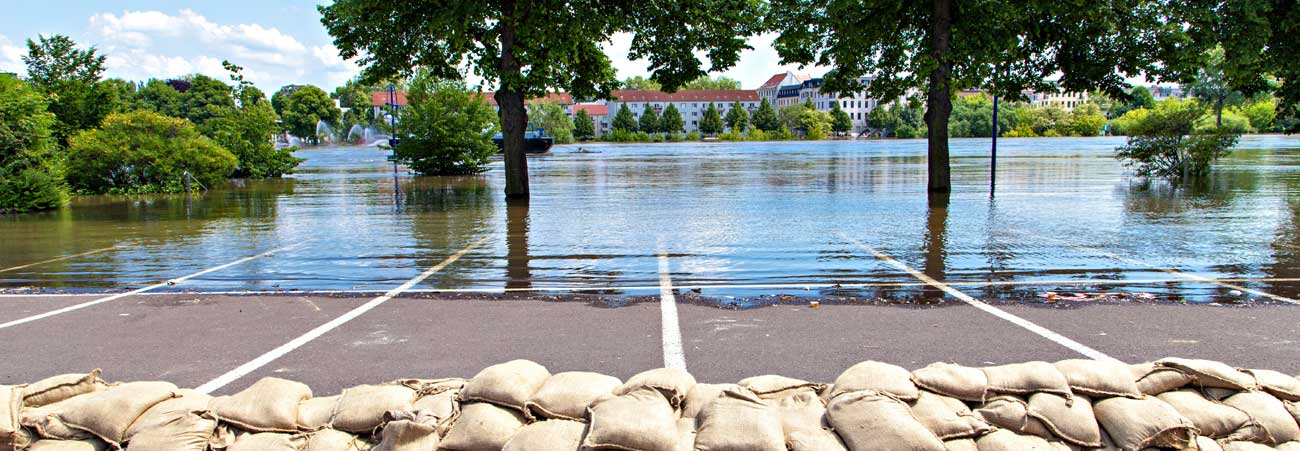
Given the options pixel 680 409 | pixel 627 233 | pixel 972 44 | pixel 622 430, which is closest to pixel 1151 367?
pixel 680 409

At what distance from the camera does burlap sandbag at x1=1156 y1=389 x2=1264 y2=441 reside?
3639mm

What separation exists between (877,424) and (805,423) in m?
0.30

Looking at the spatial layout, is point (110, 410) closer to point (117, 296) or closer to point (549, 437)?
point (549, 437)

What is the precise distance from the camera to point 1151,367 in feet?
13.1

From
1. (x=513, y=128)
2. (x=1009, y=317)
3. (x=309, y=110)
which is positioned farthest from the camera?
(x=309, y=110)

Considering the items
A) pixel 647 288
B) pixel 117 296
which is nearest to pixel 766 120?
pixel 647 288

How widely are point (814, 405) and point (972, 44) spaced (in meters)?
17.6

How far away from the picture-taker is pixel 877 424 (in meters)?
3.49

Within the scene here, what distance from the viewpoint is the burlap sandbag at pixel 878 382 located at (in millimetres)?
3734

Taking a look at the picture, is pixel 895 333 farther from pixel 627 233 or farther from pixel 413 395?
pixel 627 233

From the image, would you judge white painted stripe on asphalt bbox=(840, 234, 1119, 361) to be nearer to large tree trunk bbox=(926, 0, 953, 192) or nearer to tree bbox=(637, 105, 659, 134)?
large tree trunk bbox=(926, 0, 953, 192)

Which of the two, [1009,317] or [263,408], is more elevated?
[263,408]

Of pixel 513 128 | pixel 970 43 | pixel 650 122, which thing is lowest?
pixel 513 128

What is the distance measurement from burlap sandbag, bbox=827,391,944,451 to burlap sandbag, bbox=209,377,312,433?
2.40 metres
